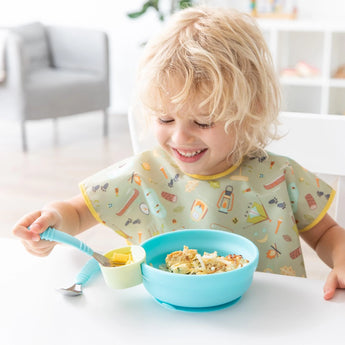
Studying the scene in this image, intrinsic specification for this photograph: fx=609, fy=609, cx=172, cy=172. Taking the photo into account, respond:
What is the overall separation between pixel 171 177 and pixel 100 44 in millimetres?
3178

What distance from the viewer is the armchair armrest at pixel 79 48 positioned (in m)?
4.16

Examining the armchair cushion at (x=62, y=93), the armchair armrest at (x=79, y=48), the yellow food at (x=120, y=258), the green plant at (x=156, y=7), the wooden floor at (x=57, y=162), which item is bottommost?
the wooden floor at (x=57, y=162)

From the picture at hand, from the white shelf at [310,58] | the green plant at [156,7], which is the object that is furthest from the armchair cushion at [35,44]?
the white shelf at [310,58]

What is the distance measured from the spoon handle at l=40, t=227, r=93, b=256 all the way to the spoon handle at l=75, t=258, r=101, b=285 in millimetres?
36

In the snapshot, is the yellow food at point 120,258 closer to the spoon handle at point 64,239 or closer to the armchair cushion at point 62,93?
the spoon handle at point 64,239

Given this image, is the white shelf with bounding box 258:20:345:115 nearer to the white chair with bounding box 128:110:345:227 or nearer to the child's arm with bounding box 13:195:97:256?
the white chair with bounding box 128:110:345:227

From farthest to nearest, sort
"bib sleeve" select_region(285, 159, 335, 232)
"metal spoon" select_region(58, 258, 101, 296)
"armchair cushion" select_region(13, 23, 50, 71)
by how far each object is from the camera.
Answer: "armchair cushion" select_region(13, 23, 50, 71) → "bib sleeve" select_region(285, 159, 335, 232) → "metal spoon" select_region(58, 258, 101, 296)

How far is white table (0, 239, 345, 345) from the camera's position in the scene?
0.71 meters

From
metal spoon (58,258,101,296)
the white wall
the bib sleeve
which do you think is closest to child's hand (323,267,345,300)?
the bib sleeve

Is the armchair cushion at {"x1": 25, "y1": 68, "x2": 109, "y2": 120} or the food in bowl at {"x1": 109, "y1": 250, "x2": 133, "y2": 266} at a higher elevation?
the food in bowl at {"x1": 109, "y1": 250, "x2": 133, "y2": 266}

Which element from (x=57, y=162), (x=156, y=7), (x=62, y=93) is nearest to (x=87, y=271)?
(x=57, y=162)

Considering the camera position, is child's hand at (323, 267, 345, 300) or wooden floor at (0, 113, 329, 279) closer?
child's hand at (323, 267, 345, 300)

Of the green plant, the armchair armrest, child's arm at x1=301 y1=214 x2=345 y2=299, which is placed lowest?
the armchair armrest

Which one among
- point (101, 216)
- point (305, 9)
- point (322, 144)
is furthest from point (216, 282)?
point (305, 9)
